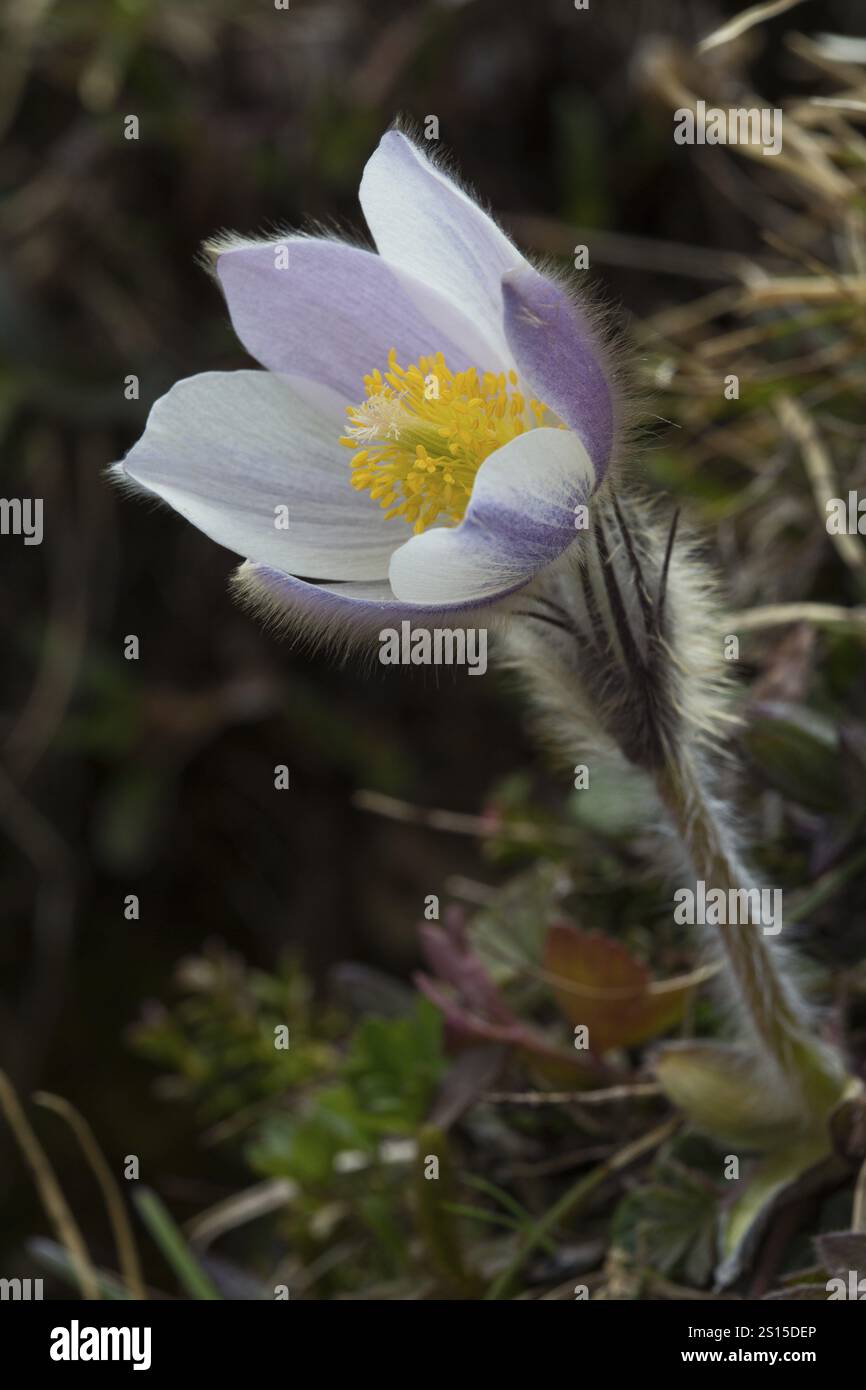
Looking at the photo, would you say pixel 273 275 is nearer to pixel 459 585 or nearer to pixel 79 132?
pixel 459 585

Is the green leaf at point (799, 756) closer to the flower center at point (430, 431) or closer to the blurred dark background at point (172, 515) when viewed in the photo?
the flower center at point (430, 431)

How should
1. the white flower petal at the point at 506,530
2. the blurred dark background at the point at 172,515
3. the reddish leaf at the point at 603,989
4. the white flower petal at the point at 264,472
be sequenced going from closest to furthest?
the white flower petal at the point at 506,530 → the white flower petal at the point at 264,472 → the reddish leaf at the point at 603,989 → the blurred dark background at the point at 172,515

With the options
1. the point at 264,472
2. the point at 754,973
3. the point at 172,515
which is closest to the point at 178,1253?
the point at 754,973

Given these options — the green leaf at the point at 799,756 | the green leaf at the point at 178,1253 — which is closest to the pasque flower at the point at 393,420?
the green leaf at the point at 799,756

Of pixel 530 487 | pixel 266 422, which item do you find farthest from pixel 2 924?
pixel 530 487

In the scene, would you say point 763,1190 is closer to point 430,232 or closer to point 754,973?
point 754,973

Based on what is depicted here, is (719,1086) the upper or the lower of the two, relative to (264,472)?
lower

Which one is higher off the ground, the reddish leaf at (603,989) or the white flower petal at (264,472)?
the white flower petal at (264,472)
